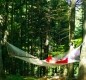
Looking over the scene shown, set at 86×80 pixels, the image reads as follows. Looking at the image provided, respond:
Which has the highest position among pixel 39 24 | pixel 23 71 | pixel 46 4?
pixel 46 4

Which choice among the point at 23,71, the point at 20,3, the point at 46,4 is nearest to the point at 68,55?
the point at 20,3

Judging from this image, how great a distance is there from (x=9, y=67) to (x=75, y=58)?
1247 centimetres

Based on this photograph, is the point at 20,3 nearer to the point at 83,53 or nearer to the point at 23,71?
the point at 23,71

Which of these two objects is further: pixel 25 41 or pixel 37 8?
pixel 25 41

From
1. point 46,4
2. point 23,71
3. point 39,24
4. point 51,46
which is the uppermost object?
point 46,4

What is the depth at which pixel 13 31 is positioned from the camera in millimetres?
20312

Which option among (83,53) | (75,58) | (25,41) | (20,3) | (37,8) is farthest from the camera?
(25,41)

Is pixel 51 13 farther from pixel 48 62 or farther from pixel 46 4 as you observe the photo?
pixel 48 62

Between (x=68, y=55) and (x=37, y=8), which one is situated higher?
(x=37, y=8)

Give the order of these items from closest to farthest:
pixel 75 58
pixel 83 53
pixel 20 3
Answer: pixel 83 53, pixel 75 58, pixel 20 3

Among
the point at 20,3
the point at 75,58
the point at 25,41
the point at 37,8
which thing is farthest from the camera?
the point at 25,41

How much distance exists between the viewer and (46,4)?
19734 mm

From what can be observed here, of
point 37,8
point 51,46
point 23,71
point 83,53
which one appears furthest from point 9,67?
point 83,53

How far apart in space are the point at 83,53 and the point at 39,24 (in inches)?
514
